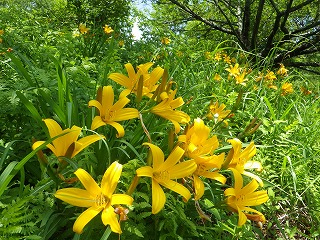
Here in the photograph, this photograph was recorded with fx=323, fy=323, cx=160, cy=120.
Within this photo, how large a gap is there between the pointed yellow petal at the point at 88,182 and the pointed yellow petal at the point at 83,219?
0.16 feet

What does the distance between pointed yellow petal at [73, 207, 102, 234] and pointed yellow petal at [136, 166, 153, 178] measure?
15 centimetres

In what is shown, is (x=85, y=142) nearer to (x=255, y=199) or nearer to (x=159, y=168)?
(x=159, y=168)

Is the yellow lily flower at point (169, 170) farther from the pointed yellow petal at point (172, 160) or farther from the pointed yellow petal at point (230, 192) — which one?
the pointed yellow petal at point (230, 192)

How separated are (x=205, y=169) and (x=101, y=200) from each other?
1.25 ft

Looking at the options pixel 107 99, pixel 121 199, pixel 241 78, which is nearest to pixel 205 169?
pixel 121 199

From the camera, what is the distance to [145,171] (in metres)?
0.98

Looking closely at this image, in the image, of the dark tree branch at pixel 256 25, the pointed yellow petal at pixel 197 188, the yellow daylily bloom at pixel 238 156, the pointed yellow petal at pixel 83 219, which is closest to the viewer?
the pointed yellow petal at pixel 83 219

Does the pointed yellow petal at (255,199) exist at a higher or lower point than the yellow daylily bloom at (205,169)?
lower

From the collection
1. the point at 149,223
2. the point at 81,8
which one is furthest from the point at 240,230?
the point at 81,8

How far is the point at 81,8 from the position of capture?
25.0ft

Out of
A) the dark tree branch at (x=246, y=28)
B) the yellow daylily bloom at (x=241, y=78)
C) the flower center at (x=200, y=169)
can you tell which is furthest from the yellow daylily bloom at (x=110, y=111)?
the dark tree branch at (x=246, y=28)

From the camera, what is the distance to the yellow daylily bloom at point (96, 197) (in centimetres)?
87

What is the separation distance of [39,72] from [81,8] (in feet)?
21.4

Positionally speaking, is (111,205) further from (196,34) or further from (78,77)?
(196,34)
